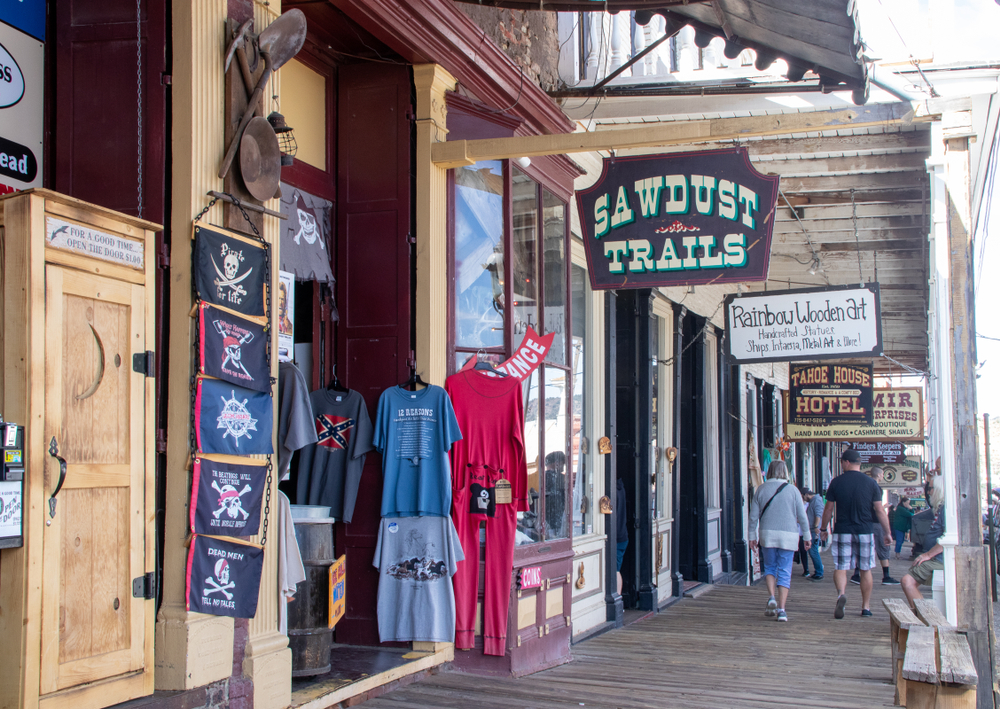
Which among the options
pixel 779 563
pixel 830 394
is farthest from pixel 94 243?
pixel 830 394

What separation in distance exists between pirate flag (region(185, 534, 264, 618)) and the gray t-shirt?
1.58 meters

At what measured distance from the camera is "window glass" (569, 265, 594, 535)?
9.36 meters

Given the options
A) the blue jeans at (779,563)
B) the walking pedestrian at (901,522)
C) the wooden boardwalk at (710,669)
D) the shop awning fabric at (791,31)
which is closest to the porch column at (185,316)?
the wooden boardwalk at (710,669)

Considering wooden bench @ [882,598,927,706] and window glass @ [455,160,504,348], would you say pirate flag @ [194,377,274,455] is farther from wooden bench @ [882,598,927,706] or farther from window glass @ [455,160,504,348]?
wooden bench @ [882,598,927,706]

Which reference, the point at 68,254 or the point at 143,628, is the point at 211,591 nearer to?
the point at 143,628

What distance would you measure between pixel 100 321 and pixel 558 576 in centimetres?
437

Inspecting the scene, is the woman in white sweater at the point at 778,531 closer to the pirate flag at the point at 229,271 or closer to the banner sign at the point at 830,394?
the banner sign at the point at 830,394

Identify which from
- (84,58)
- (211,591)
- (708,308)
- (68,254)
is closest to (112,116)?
(84,58)

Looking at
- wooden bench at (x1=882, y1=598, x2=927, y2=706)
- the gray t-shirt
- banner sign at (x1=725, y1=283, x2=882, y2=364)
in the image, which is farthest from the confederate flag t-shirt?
banner sign at (x1=725, y1=283, x2=882, y2=364)

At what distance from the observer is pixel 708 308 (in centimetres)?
1445

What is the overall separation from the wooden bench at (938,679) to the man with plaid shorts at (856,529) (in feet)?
16.5

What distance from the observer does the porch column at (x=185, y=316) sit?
4.14 metres

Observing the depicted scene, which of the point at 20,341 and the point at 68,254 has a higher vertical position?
the point at 68,254

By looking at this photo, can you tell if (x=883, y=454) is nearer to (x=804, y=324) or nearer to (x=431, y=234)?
(x=804, y=324)
